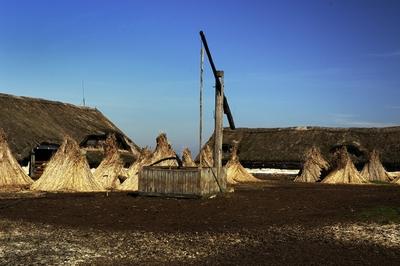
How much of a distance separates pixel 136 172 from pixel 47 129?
36.1ft

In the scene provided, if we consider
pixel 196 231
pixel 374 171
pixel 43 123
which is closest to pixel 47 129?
pixel 43 123

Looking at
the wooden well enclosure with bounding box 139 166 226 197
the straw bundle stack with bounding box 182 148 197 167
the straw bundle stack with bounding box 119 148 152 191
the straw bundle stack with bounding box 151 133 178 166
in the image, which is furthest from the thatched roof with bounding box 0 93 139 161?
the wooden well enclosure with bounding box 139 166 226 197

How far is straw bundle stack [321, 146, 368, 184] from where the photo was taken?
1378 inches

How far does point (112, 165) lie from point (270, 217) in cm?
1369

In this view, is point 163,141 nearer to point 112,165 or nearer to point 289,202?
point 112,165

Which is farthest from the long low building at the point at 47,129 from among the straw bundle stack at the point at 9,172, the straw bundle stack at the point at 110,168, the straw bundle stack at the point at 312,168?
the straw bundle stack at the point at 312,168

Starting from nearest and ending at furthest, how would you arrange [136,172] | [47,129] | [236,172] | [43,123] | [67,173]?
[67,173] < [136,172] < [47,129] < [43,123] < [236,172]

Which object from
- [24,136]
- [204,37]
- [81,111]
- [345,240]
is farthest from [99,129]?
[345,240]

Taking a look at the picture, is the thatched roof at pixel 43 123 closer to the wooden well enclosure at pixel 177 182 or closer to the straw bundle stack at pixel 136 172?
the straw bundle stack at pixel 136 172

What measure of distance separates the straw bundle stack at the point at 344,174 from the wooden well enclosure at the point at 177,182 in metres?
15.3

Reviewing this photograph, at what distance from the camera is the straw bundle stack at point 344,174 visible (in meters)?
35.0

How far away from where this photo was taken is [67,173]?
78.6 ft

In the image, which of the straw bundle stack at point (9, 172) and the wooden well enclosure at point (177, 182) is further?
the straw bundle stack at point (9, 172)

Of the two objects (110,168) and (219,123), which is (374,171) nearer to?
(219,123)
